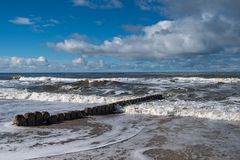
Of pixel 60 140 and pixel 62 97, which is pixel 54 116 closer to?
pixel 60 140

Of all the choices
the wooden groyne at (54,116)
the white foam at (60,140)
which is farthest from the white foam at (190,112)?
the white foam at (60,140)

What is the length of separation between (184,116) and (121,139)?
685cm

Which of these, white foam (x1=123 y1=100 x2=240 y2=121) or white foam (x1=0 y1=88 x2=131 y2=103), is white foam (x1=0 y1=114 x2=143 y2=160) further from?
white foam (x1=0 y1=88 x2=131 y2=103)

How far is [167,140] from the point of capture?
36.0ft

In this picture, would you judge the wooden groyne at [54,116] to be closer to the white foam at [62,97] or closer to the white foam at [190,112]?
the white foam at [190,112]

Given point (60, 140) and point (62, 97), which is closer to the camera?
point (60, 140)

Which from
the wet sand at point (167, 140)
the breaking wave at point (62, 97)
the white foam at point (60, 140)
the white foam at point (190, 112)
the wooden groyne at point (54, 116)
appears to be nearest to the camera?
the wet sand at point (167, 140)

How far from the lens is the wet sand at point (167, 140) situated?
9.05 meters

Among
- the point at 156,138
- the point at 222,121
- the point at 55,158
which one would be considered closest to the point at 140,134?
the point at 156,138

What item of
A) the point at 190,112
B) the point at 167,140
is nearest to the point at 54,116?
the point at 167,140

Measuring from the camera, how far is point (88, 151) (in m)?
9.45

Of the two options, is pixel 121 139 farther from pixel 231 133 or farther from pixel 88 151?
pixel 231 133

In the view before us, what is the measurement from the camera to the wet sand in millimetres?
9055

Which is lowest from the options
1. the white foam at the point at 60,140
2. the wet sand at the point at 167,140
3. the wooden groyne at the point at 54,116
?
the wet sand at the point at 167,140
